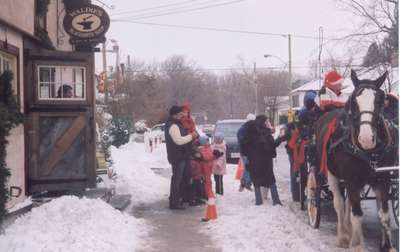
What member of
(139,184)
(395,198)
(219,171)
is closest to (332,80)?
(395,198)

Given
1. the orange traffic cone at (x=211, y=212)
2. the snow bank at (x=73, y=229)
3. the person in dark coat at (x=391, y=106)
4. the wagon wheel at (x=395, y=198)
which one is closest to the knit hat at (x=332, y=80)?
the person in dark coat at (x=391, y=106)

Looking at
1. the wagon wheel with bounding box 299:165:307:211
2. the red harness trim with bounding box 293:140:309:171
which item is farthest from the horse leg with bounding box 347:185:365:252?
the wagon wheel with bounding box 299:165:307:211

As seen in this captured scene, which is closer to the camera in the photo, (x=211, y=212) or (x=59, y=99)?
(x=211, y=212)

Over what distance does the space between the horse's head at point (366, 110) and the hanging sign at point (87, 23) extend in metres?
5.61

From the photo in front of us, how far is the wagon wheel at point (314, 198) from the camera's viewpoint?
8578 millimetres

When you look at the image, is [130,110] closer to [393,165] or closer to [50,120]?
[50,120]

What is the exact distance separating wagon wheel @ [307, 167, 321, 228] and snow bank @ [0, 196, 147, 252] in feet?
8.22

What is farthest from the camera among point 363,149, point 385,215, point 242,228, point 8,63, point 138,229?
point 138,229

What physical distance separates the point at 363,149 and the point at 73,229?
3.84 m

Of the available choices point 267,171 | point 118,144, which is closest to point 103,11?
point 267,171

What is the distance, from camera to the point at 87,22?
11.1 m

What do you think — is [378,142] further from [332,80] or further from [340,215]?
[332,80]

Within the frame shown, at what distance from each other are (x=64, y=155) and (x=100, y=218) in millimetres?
1907

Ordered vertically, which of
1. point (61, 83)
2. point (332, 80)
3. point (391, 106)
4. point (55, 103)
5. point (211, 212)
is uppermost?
point (61, 83)
